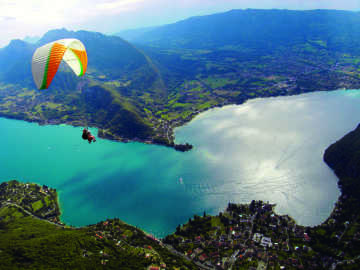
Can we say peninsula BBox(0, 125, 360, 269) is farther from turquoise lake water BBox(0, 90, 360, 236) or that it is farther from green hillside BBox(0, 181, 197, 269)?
turquoise lake water BBox(0, 90, 360, 236)

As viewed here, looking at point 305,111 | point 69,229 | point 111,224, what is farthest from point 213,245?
point 305,111

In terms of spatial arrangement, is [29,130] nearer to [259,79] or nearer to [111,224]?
[111,224]

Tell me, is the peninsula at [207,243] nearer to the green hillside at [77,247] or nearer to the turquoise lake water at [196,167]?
the green hillside at [77,247]

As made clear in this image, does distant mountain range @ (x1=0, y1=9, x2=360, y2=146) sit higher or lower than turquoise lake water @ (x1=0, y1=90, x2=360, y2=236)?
higher

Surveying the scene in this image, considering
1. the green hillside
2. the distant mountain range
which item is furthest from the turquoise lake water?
the distant mountain range

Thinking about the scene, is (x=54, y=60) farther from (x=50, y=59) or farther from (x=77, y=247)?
(x=77, y=247)

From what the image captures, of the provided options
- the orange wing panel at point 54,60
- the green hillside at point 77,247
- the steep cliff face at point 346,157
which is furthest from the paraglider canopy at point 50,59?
the steep cliff face at point 346,157
